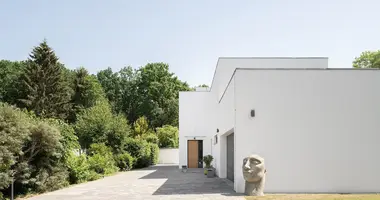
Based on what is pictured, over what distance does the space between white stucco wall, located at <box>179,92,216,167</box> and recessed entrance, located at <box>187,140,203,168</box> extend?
1.05ft

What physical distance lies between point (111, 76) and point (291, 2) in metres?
47.9

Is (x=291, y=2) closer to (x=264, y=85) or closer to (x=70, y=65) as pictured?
(x=264, y=85)

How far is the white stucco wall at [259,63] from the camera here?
760 inches

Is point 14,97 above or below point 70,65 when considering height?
below

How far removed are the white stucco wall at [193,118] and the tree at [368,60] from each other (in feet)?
59.9

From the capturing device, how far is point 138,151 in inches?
1072

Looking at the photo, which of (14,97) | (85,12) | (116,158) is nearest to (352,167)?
(85,12)

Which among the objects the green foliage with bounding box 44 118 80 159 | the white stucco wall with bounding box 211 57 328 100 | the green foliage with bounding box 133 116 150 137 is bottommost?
the green foliage with bounding box 133 116 150 137

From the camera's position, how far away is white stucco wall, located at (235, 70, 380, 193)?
11.5 meters

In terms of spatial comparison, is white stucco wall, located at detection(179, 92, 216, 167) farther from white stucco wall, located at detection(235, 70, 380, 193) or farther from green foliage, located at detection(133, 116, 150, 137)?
green foliage, located at detection(133, 116, 150, 137)

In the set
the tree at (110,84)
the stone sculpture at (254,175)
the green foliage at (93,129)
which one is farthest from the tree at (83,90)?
the stone sculpture at (254,175)

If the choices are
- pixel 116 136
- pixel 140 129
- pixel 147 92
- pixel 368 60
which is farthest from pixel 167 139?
pixel 368 60

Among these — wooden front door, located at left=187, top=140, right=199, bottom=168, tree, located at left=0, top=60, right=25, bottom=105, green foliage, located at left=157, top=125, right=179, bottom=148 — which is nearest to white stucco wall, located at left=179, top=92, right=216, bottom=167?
wooden front door, located at left=187, top=140, right=199, bottom=168

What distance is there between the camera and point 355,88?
465 inches
